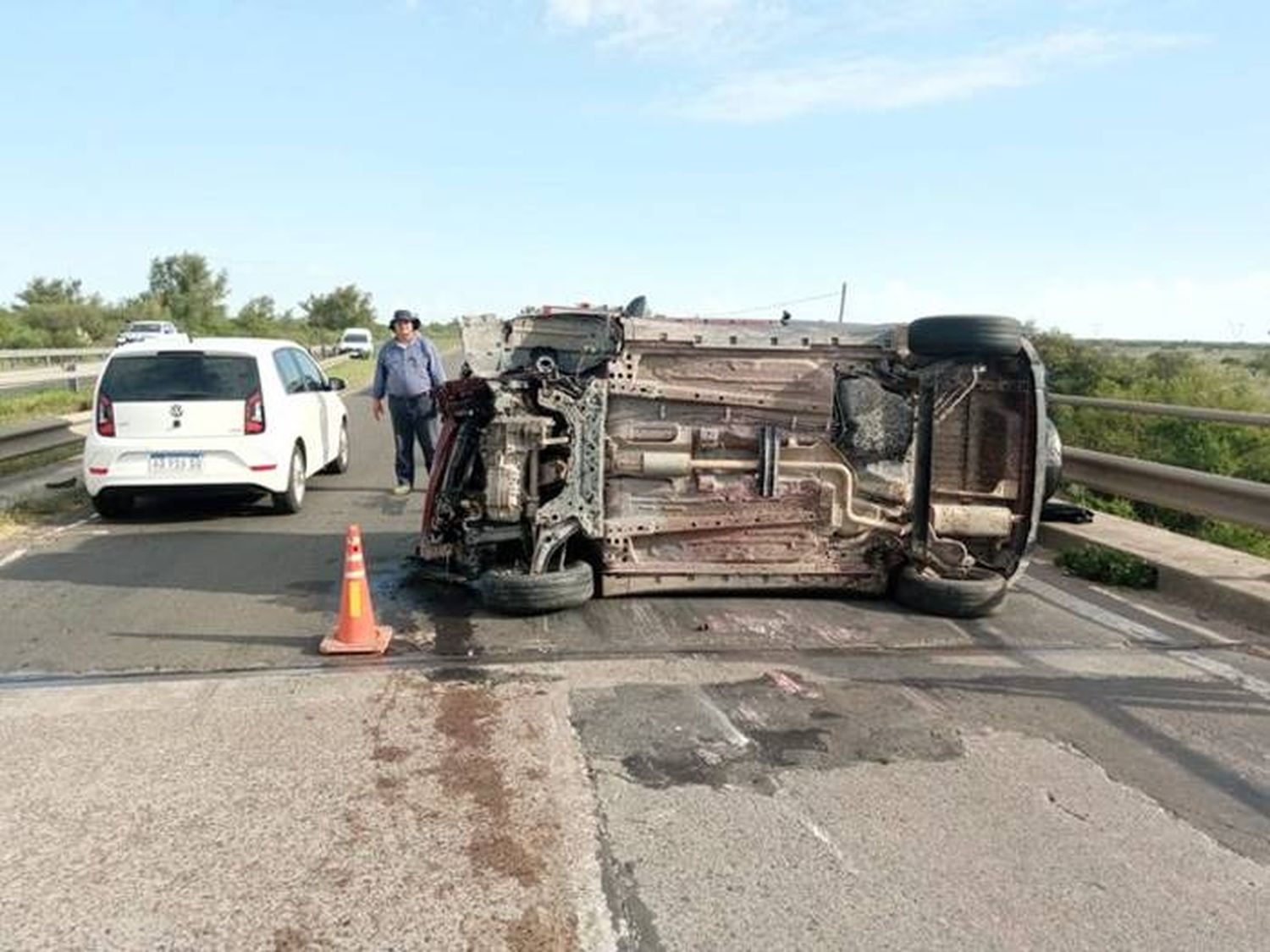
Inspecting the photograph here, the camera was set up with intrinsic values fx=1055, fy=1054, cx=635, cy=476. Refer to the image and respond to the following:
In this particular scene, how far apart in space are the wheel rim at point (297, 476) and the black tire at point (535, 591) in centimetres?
455

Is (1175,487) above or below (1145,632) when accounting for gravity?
above

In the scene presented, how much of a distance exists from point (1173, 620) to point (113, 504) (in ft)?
29.4

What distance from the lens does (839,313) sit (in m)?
8.52

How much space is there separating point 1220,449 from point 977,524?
8456mm

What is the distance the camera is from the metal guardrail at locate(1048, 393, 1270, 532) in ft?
22.8

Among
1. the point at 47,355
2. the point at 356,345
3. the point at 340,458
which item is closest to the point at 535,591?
the point at 340,458

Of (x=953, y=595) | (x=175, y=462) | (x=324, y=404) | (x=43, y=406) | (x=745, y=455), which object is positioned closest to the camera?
(x=953, y=595)

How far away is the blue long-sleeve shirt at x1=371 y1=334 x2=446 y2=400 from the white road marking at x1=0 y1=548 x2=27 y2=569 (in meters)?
3.61

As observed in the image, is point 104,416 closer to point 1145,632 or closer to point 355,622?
point 355,622

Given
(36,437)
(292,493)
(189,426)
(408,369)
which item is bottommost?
(292,493)

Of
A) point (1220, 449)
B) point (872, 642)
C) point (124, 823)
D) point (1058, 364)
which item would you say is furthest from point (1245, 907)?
point (1058, 364)

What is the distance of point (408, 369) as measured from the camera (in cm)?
1070

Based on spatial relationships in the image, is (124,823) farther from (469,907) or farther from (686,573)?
(686,573)

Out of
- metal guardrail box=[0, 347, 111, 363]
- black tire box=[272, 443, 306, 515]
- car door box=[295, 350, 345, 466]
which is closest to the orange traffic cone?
black tire box=[272, 443, 306, 515]
